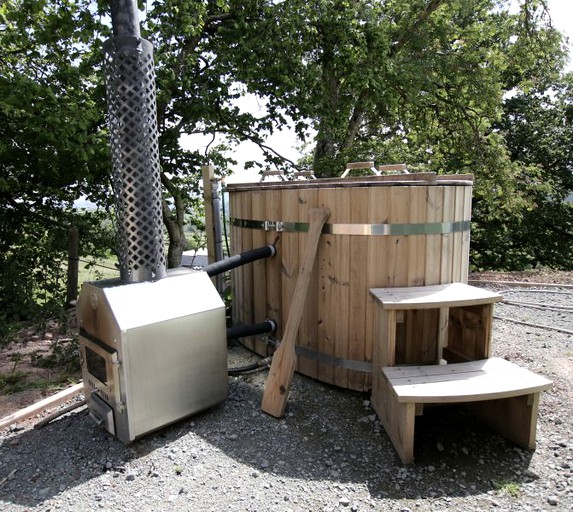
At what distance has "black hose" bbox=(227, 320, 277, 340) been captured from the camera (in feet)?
10.3

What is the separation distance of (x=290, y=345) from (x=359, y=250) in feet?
2.41

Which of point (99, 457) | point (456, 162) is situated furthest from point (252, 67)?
point (456, 162)

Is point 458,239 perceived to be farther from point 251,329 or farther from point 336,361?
point 251,329

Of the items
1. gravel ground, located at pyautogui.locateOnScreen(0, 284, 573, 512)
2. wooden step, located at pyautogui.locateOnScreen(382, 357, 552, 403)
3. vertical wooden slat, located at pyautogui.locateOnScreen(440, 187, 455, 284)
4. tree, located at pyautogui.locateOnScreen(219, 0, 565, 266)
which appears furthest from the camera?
tree, located at pyautogui.locateOnScreen(219, 0, 565, 266)

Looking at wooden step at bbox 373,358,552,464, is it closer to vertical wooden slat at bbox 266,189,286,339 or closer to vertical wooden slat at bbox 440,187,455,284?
vertical wooden slat at bbox 440,187,455,284

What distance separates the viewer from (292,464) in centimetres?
220

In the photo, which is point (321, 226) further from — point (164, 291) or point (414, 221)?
point (164, 291)

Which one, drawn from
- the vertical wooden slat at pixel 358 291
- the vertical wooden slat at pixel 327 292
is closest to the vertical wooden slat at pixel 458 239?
the vertical wooden slat at pixel 358 291

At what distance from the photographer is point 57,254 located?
5.80 metres

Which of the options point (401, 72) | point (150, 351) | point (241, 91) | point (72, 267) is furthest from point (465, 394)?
point (401, 72)

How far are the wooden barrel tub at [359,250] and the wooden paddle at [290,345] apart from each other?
9 cm

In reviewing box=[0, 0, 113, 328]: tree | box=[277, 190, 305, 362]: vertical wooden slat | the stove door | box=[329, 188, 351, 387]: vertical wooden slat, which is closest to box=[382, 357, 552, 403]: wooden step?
box=[329, 188, 351, 387]: vertical wooden slat

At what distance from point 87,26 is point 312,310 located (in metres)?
4.11

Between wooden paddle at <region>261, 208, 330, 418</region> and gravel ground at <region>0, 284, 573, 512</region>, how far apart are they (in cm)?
10
